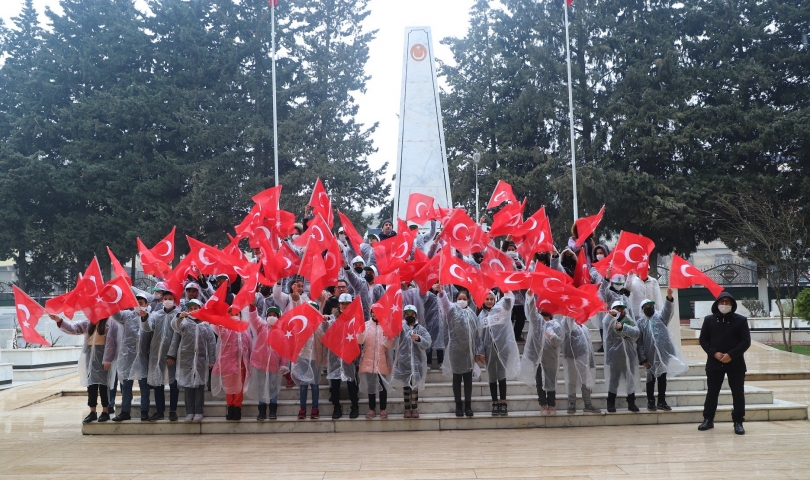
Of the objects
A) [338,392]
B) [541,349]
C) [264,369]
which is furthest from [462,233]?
[264,369]

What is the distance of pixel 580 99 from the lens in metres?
29.2

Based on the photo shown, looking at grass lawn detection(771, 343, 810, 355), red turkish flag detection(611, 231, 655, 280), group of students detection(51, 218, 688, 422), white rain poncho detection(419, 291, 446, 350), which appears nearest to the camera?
group of students detection(51, 218, 688, 422)

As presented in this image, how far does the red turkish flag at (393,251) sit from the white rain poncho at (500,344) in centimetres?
150

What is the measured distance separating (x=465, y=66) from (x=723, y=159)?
11294 mm

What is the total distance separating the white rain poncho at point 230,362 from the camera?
9344 millimetres

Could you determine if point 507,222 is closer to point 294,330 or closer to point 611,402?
point 611,402

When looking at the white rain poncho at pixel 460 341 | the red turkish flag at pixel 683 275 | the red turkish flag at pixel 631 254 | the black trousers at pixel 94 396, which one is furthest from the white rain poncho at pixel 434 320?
the black trousers at pixel 94 396

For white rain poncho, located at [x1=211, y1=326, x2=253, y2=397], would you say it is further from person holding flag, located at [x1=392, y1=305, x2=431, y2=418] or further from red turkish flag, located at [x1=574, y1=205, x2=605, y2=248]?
red turkish flag, located at [x1=574, y1=205, x2=605, y2=248]

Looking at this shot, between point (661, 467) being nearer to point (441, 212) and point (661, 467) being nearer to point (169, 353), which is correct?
point (169, 353)

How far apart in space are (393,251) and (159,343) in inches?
139

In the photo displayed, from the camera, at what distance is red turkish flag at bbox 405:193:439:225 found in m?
13.7

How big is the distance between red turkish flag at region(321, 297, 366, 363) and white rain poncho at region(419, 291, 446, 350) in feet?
6.12

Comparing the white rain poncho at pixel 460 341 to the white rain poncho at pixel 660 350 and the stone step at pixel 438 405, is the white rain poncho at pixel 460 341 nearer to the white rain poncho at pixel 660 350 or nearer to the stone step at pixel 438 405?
the stone step at pixel 438 405

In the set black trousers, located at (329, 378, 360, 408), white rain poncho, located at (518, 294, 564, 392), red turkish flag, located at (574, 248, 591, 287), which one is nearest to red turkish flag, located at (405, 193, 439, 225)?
red turkish flag, located at (574, 248, 591, 287)
